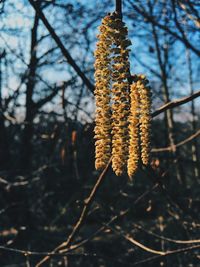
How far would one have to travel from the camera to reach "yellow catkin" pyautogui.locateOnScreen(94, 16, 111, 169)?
2.49 ft

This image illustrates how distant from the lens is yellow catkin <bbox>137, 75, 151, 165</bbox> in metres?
0.81

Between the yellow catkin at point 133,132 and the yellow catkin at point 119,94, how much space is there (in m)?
0.01

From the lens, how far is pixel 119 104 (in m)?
0.79

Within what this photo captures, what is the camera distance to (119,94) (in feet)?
2.56

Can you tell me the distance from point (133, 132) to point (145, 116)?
5cm

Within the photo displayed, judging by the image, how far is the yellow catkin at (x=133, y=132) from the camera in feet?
2.61

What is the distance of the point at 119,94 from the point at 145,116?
80 mm

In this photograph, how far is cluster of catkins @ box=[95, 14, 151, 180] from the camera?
75 cm

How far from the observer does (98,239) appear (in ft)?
29.5

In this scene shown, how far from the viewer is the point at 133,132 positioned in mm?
805

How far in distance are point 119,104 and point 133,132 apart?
0.06m

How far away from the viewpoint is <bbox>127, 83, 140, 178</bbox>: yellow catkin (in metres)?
0.80

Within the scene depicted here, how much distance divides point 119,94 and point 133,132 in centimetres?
8

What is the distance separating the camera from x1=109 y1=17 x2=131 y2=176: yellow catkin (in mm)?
737
